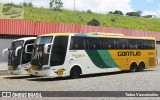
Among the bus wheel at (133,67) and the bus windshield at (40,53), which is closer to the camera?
the bus windshield at (40,53)

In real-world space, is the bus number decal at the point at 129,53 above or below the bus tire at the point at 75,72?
above

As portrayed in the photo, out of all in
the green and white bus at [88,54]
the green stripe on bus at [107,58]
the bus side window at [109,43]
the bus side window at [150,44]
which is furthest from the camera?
the bus side window at [150,44]

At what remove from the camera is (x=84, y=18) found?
68.2 meters

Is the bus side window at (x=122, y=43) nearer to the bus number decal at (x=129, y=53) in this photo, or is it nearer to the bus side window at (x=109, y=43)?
the bus number decal at (x=129, y=53)

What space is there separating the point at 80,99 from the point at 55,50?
8.54 meters

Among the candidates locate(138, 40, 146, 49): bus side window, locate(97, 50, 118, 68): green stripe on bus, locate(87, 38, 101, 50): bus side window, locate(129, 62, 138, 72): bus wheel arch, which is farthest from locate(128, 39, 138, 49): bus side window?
locate(87, 38, 101, 50): bus side window

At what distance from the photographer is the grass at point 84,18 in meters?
62.7

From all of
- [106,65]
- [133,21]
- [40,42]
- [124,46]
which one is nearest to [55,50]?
[40,42]

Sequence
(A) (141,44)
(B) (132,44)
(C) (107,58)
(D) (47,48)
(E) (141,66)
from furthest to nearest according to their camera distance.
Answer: (E) (141,66)
(A) (141,44)
(B) (132,44)
(C) (107,58)
(D) (47,48)

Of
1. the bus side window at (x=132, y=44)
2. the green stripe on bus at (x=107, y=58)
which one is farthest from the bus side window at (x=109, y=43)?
the bus side window at (x=132, y=44)

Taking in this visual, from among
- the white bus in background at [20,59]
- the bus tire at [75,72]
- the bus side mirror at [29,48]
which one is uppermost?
the bus side mirror at [29,48]

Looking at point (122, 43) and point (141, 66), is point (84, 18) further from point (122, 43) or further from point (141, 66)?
point (122, 43)

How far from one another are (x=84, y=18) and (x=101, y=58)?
45182 millimetres

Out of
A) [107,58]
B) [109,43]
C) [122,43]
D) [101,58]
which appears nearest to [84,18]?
[122,43]
